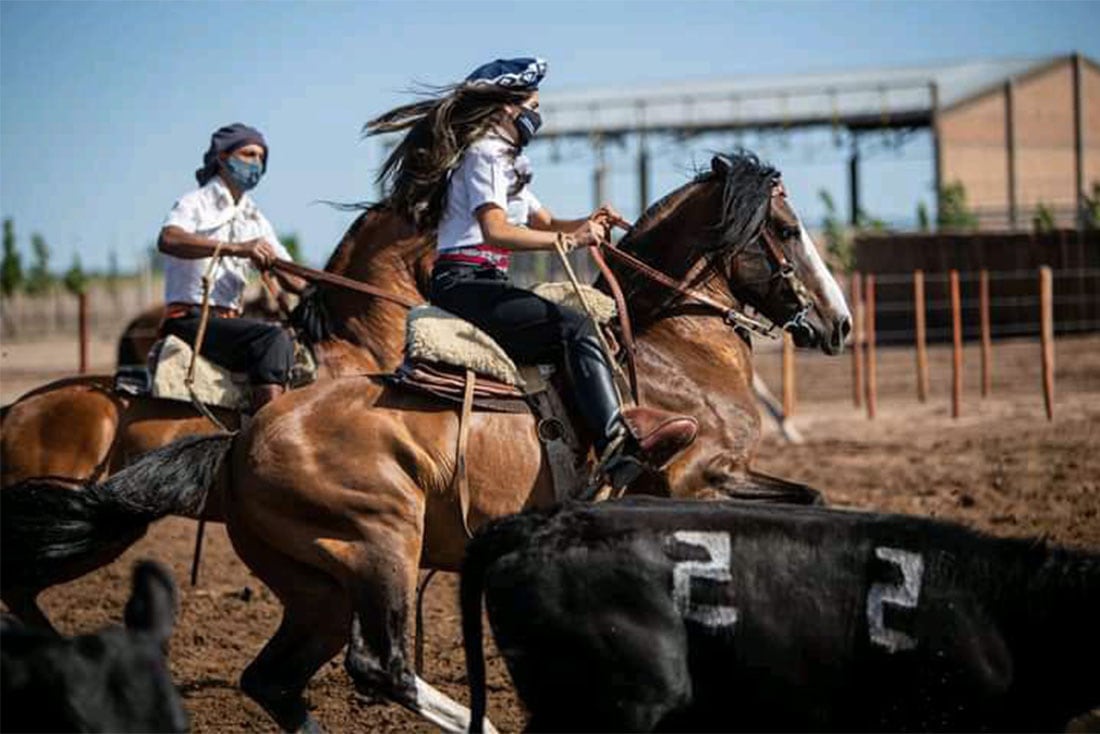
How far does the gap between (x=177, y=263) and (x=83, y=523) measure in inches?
91.3

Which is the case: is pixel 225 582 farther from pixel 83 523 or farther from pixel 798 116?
pixel 798 116

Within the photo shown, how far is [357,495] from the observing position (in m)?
5.48

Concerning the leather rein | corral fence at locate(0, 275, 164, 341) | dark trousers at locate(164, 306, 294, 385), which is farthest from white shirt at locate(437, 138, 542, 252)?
corral fence at locate(0, 275, 164, 341)

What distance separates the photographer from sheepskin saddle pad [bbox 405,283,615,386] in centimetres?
574

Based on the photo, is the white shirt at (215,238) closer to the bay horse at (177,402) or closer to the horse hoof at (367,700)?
the bay horse at (177,402)

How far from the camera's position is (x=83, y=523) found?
18.0 feet

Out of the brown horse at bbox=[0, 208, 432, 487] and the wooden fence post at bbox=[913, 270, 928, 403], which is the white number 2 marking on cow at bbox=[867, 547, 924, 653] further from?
the wooden fence post at bbox=[913, 270, 928, 403]

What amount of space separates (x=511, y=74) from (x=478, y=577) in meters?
2.55

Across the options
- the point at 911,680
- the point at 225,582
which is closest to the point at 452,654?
the point at 225,582

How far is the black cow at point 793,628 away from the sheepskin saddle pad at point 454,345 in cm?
164

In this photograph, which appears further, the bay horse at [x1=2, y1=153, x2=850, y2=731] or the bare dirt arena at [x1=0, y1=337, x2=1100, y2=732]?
the bare dirt arena at [x1=0, y1=337, x2=1100, y2=732]

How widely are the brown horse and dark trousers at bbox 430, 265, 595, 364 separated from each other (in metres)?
1.52

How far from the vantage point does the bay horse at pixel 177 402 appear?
7070 mm

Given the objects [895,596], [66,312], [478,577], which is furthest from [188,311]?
[66,312]
